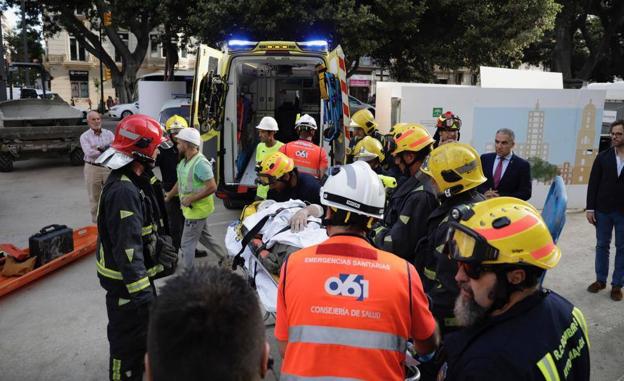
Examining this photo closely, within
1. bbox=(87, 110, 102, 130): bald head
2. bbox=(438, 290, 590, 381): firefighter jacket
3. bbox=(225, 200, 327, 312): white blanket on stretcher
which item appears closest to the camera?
bbox=(438, 290, 590, 381): firefighter jacket

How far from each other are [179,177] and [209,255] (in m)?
1.60

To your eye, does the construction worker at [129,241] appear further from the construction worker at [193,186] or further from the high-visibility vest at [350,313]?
the construction worker at [193,186]

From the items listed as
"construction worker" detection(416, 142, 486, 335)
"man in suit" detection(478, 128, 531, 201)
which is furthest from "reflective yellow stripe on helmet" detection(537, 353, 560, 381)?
"man in suit" detection(478, 128, 531, 201)

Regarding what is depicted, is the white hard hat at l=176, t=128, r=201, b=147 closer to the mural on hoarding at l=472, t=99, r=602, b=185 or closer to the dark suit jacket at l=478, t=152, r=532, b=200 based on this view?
the dark suit jacket at l=478, t=152, r=532, b=200

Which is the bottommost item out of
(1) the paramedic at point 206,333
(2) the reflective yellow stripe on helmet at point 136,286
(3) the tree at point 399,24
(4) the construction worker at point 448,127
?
(2) the reflective yellow stripe on helmet at point 136,286

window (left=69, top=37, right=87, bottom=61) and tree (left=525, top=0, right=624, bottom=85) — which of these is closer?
tree (left=525, top=0, right=624, bottom=85)

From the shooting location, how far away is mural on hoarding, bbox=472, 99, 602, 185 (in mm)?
7805

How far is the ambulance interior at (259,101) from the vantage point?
753cm

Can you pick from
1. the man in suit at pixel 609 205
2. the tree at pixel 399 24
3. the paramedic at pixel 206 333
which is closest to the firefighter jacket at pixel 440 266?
the paramedic at pixel 206 333

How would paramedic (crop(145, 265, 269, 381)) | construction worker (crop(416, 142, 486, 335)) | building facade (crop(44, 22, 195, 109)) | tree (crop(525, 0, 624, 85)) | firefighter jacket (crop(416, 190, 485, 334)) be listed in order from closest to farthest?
paramedic (crop(145, 265, 269, 381))
firefighter jacket (crop(416, 190, 485, 334))
construction worker (crop(416, 142, 486, 335))
tree (crop(525, 0, 624, 85))
building facade (crop(44, 22, 195, 109))

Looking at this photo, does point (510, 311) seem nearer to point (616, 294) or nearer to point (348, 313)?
point (348, 313)

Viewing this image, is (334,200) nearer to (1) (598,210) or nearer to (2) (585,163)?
(1) (598,210)

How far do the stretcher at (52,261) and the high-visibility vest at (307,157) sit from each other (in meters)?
2.91

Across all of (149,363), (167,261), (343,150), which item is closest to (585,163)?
(343,150)
